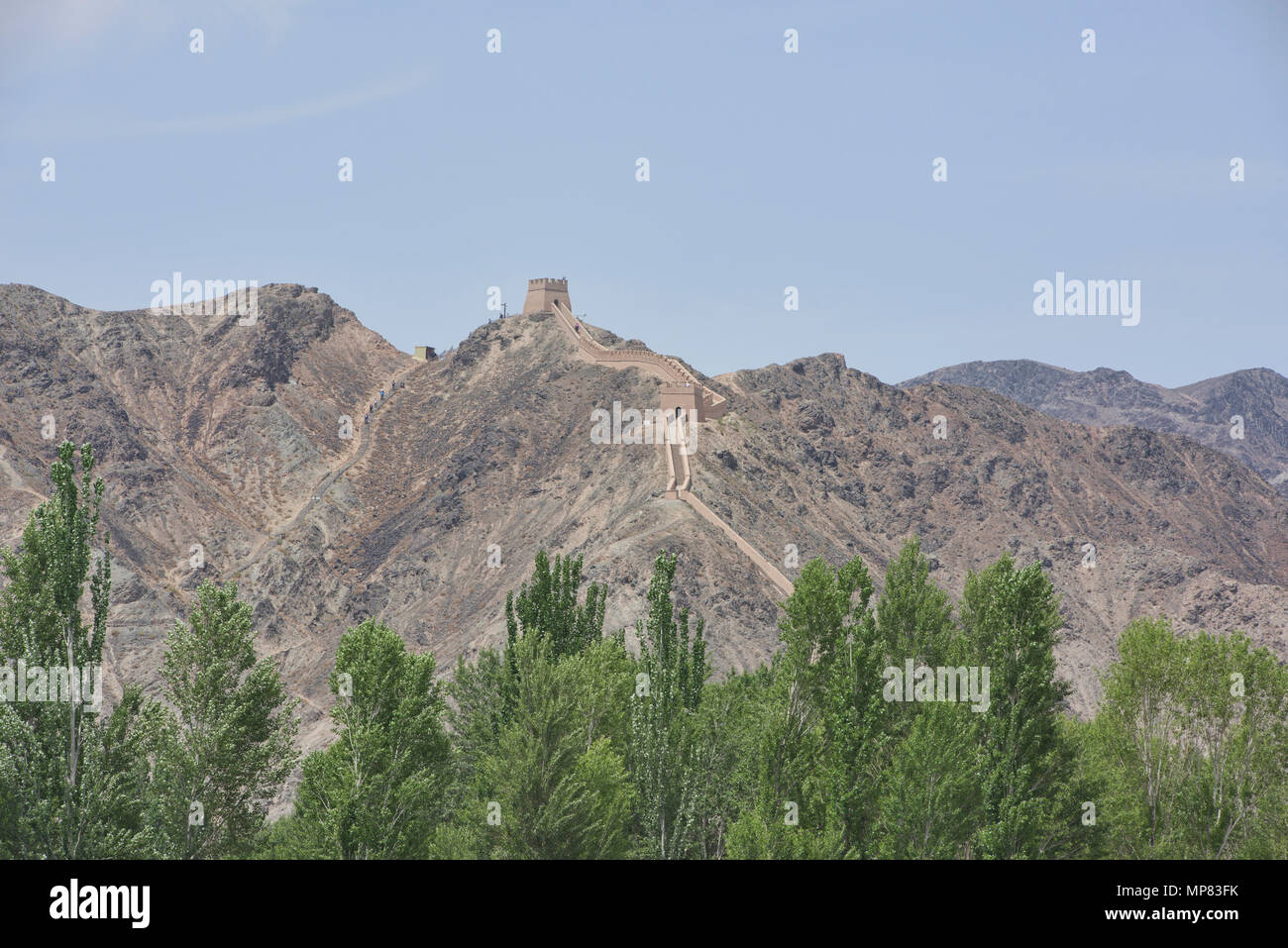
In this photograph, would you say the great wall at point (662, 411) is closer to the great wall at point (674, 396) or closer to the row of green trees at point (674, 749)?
the great wall at point (674, 396)

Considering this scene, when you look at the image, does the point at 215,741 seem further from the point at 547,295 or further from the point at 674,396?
the point at 547,295

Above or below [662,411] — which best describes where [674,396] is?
above

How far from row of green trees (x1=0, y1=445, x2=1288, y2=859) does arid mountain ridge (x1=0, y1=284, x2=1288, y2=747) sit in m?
58.7

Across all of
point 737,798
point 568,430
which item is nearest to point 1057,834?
point 737,798

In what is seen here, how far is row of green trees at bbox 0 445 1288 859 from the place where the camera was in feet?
127

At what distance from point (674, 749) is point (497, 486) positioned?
101 metres

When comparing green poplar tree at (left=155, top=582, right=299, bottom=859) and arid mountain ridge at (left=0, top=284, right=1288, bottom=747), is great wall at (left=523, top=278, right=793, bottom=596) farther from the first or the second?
green poplar tree at (left=155, top=582, right=299, bottom=859)

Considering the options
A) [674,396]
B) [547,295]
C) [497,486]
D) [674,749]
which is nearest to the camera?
[674,749]

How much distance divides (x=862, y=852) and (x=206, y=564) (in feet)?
379

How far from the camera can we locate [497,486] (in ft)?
479

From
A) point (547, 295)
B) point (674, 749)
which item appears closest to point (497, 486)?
point (547, 295)

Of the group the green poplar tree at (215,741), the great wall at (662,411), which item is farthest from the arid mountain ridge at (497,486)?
the green poplar tree at (215,741)
